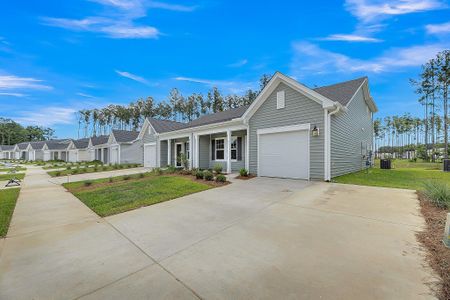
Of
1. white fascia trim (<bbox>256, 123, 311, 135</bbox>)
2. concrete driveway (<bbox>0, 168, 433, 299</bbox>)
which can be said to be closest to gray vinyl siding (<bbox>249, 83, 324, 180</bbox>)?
white fascia trim (<bbox>256, 123, 311, 135</bbox>)

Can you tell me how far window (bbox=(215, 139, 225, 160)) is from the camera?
15.3 m

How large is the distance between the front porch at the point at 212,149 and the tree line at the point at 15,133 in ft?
332

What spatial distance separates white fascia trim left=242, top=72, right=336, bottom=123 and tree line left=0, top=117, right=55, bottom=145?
368 ft

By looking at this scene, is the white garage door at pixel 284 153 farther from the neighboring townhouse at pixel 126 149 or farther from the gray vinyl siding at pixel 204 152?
the neighboring townhouse at pixel 126 149

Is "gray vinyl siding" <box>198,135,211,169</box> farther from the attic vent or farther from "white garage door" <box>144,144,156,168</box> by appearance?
the attic vent

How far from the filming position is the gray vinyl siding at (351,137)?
32.2ft

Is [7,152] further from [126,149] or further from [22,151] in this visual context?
[126,149]

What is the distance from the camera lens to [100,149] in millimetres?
33750

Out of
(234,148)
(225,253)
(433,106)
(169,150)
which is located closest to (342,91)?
(234,148)

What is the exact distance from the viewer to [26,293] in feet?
7.66

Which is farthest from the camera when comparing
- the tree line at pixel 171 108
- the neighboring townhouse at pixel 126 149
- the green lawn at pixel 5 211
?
the tree line at pixel 171 108

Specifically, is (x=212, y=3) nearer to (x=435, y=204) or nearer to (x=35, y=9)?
(x=35, y=9)

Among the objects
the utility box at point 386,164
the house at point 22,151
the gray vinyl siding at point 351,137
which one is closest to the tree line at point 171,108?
the gray vinyl siding at point 351,137

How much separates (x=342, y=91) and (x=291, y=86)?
3949 millimetres
